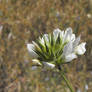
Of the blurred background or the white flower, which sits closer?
the white flower

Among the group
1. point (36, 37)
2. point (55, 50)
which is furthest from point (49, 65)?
point (36, 37)

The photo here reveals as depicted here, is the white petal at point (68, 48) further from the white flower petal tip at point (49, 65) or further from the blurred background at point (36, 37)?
the blurred background at point (36, 37)

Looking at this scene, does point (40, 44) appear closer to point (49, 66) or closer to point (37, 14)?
point (49, 66)

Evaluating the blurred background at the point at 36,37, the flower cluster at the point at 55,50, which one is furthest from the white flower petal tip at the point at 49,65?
the blurred background at the point at 36,37

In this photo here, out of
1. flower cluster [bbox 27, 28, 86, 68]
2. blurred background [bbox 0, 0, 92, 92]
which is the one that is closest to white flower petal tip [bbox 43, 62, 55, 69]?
flower cluster [bbox 27, 28, 86, 68]

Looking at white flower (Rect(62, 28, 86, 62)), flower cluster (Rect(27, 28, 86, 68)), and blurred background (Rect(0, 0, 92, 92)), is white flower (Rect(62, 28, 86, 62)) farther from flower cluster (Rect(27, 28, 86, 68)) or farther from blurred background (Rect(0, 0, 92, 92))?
blurred background (Rect(0, 0, 92, 92))

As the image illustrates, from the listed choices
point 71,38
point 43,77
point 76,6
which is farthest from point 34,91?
point 71,38
